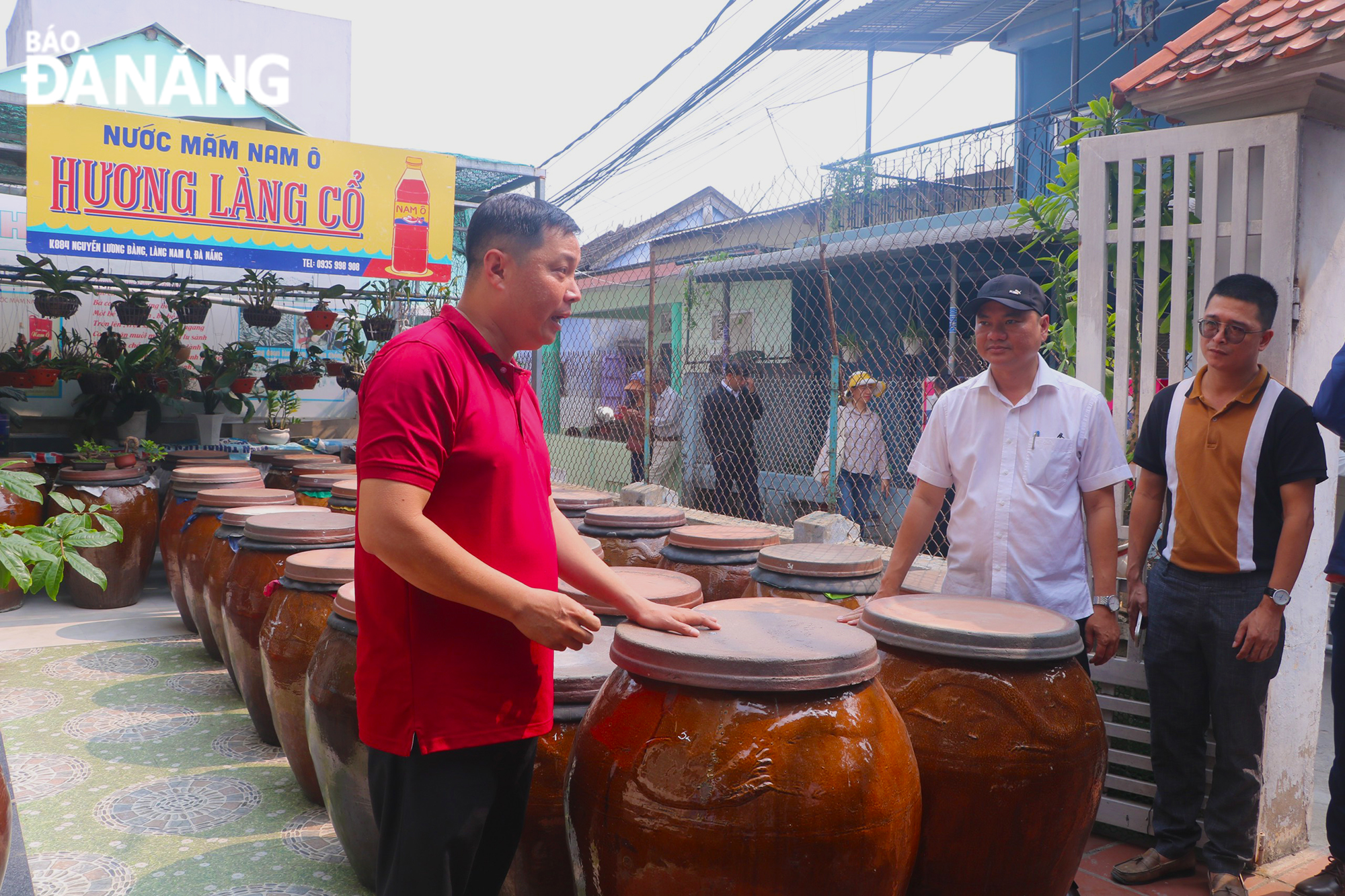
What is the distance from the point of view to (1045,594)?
9.26 ft

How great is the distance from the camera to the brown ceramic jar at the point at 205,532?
216 inches

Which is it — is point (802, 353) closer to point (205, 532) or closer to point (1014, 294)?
point (205, 532)

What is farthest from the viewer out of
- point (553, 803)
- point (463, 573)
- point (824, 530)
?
point (824, 530)

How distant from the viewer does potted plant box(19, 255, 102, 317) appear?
7898mm

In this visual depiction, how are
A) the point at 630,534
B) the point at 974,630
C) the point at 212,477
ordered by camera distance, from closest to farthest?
1. the point at 974,630
2. the point at 630,534
3. the point at 212,477

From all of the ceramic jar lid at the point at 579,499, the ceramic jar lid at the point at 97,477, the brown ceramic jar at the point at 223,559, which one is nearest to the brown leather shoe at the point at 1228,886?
the ceramic jar lid at the point at 579,499

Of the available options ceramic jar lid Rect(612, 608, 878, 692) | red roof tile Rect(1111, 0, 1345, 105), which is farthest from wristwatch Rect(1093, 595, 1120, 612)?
red roof tile Rect(1111, 0, 1345, 105)

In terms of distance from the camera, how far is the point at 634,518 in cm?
452

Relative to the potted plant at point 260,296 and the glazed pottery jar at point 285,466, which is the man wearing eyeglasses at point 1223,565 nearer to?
the glazed pottery jar at point 285,466

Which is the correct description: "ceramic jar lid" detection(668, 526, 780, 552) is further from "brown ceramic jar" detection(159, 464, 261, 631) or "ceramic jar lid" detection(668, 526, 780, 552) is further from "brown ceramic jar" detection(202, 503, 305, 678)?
"brown ceramic jar" detection(159, 464, 261, 631)

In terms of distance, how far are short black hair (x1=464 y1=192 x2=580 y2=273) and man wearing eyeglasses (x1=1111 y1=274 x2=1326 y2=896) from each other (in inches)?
84.6

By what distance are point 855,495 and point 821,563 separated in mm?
3863

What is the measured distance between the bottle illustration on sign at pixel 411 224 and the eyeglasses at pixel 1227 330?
6283 mm

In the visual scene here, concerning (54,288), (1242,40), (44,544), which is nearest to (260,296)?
(54,288)
